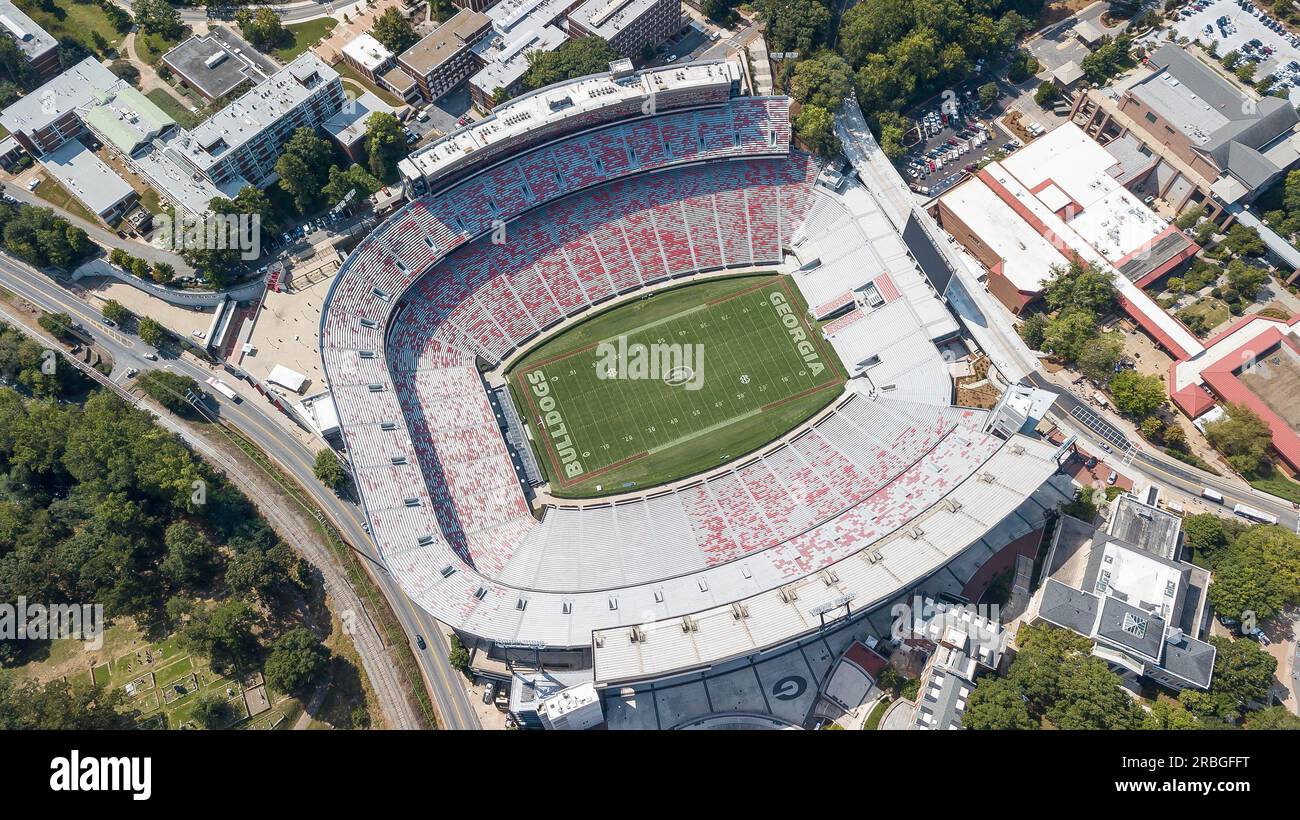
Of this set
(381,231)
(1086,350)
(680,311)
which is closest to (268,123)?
(381,231)

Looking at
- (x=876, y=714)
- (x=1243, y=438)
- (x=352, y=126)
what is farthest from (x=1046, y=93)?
(x=352, y=126)

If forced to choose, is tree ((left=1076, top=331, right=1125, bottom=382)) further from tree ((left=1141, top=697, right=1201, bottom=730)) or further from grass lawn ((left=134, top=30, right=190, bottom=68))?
grass lawn ((left=134, top=30, right=190, bottom=68))

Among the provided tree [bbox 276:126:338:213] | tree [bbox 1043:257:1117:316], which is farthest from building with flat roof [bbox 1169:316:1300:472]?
tree [bbox 276:126:338:213]

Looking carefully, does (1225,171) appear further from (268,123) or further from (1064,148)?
(268,123)

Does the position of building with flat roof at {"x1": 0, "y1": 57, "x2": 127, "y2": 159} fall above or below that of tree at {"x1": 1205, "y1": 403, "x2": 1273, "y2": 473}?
above

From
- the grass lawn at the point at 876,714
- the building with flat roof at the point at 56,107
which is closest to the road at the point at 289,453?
the building with flat roof at the point at 56,107

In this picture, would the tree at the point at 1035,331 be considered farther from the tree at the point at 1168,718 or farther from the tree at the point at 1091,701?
the tree at the point at 1168,718

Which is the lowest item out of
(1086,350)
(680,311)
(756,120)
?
(1086,350)

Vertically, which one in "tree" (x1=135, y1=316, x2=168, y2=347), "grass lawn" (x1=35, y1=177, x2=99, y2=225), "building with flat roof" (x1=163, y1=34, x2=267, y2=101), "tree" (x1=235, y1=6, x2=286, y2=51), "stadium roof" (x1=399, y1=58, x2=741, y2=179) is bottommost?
"tree" (x1=135, y1=316, x2=168, y2=347)
